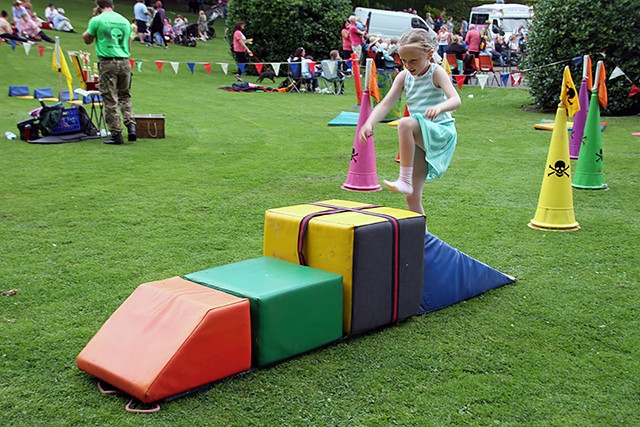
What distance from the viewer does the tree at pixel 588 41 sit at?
554 inches

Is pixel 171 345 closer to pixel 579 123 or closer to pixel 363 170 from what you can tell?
pixel 363 170

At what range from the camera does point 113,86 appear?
10539 millimetres

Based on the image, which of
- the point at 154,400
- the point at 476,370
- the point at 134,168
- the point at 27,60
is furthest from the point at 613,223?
the point at 27,60

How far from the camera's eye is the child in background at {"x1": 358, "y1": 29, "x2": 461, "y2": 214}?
4785 millimetres

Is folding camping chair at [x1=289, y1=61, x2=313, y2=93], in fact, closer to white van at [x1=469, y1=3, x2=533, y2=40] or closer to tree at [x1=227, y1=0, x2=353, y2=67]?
tree at [x1=227, y1=0, x2=353, y2=67]

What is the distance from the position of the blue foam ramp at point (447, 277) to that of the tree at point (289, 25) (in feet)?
61.9

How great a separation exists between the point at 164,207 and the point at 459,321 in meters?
3.73

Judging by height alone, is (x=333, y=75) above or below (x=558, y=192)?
above

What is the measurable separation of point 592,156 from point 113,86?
22.4 ft

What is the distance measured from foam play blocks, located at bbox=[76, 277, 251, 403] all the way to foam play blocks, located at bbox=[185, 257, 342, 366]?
10 cm

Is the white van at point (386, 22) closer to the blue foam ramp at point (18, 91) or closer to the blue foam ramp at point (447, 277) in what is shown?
the blue foam ramp at point (18, 91)

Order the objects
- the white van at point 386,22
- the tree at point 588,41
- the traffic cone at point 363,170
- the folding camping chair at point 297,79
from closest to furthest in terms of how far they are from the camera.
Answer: the traffic cone at point 363,170, the tree at point 588,41, the folding camping chair at point 297,79, the white van at point 386,22

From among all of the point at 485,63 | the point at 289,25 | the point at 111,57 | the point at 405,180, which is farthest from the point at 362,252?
the point at 485,63

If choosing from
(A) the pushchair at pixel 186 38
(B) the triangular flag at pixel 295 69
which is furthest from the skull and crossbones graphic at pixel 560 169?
(A) the pushchair at pixel 186 38
